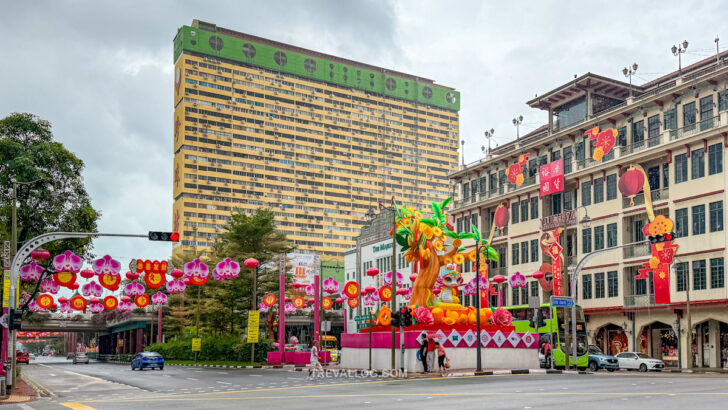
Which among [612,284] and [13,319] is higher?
[612,284]

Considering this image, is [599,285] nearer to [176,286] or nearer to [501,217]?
[501,217]

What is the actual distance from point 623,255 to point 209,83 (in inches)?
4125

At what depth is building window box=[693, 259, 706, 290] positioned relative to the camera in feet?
153

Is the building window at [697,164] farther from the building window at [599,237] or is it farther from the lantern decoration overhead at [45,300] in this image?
the lantern decoration overhead at [45,300]

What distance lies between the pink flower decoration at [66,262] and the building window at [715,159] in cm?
3721

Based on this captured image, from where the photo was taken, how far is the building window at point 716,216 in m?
45.5

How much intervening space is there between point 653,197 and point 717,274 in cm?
751

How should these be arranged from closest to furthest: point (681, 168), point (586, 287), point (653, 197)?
point (681, 168) < point (653, 197) < point (586, 287)

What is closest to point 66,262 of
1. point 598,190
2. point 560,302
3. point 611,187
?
point 560,302

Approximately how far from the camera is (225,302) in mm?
62438

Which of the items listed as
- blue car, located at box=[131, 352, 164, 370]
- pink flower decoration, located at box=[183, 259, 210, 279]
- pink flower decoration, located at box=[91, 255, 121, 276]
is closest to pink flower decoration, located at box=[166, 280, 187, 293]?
pink flower decoration, located at box=[183, 259, 210, 279]

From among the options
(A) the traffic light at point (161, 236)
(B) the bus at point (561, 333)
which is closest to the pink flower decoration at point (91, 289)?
(A) the traffic light at point (161, 236)

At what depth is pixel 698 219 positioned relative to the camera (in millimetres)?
47094

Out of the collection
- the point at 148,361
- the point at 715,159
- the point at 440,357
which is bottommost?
the point at 148,361
